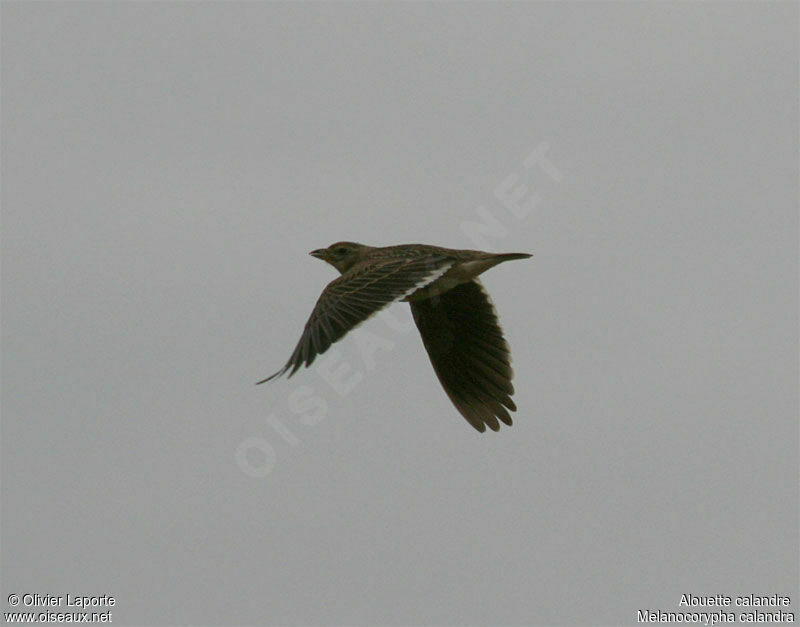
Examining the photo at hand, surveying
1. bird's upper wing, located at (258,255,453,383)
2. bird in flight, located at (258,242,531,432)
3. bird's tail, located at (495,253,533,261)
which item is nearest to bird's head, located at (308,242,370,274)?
bird in flight, located at (258,242,531,432)

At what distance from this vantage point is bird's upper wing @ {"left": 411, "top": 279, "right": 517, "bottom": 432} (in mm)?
17781

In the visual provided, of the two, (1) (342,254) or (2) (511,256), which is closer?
(2) (511,256)

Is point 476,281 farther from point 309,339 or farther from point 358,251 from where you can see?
point 309,339

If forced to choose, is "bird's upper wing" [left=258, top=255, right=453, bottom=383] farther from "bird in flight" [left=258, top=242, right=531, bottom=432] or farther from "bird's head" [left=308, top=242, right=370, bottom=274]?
"bird's head" [left=308, top=242, right=370, bottom=274]

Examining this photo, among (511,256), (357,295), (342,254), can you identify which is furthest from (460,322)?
(357,295)

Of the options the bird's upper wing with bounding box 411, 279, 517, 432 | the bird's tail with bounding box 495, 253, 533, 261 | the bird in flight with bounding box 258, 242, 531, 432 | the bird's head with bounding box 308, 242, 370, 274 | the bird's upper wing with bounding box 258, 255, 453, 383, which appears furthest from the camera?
the bird's upper wing with bounding box 411, 279, 517, 432

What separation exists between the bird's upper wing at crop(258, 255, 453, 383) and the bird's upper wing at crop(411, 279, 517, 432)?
1.86 metres

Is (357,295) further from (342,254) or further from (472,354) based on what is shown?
(472,354)

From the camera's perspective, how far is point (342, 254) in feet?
57.9

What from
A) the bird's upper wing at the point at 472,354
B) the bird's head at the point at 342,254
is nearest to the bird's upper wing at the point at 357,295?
the bird's head at the point at 342,254

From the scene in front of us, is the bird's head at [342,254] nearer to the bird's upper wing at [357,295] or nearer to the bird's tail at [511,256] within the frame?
the bird's upper wing at [357,295]

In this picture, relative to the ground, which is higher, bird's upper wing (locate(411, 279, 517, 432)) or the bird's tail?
the bird's tail

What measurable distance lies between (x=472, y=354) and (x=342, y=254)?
6.70 ft

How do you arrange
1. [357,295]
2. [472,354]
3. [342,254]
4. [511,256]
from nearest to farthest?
[357,295], [511,256], [342,254], [472,354]
